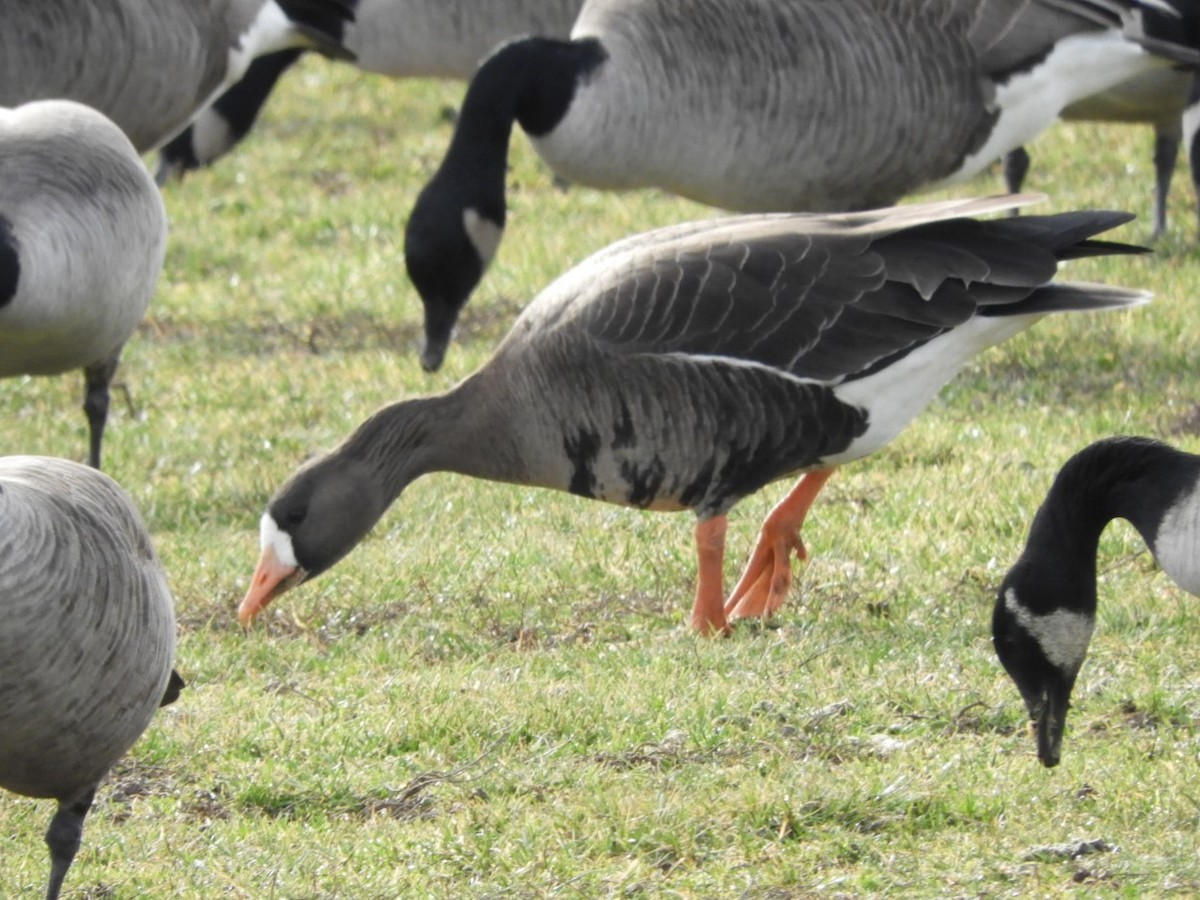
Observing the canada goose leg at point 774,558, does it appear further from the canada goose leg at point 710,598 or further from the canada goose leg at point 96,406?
the canada goose leg at point 96,406

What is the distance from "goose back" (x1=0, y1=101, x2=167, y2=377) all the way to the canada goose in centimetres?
464

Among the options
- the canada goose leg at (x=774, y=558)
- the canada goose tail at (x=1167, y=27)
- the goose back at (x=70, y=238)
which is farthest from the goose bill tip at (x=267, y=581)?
the canada goose tail at (x=1167, y=27)

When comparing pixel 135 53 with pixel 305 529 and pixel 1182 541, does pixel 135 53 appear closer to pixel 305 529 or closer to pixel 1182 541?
pixel 305 529

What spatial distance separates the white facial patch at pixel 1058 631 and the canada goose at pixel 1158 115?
5.19 m

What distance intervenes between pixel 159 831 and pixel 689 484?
2123mm

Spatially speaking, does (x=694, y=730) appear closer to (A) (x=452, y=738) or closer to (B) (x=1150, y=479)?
(A) (x=452, y=738)

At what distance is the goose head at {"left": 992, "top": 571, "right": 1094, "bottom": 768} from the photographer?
5.00 metres

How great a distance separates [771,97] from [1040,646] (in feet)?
13.5

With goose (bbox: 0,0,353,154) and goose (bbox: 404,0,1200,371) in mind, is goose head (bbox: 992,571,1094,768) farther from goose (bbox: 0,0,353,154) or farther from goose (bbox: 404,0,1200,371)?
goose (bbox: 0,0,353,154)

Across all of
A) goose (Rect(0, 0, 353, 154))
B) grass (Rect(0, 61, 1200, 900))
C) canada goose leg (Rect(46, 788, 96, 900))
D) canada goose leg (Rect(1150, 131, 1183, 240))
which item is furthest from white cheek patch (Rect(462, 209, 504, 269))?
canada goose leg (Rect(1150, 131, 1183, 240))

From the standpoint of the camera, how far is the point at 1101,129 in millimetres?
13188

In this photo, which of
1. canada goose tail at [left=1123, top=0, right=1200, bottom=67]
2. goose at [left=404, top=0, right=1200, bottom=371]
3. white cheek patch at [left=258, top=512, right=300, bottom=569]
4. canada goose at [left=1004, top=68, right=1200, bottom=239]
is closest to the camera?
white cheek patch at [left=258, top=512, right=300, bottom=569]

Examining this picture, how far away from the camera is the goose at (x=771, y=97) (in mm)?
8422

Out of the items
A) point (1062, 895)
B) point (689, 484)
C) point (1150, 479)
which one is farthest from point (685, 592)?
point (1062, 895)
